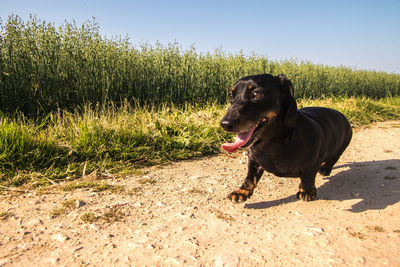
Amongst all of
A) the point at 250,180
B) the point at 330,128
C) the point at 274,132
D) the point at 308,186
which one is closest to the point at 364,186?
the point at 330,128

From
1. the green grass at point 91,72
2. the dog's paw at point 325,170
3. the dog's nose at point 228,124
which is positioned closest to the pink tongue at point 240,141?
the dog's nose at point 228,124

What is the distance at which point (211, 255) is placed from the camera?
1879 millimetres

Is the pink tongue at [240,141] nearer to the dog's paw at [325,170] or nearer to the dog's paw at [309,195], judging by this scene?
the dog's paw at [309,195]

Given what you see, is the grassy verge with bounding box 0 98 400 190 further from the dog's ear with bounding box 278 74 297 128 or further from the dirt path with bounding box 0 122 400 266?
the dog's ear with bounding box 278 74 297 128

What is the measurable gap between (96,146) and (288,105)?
2593 millimetres

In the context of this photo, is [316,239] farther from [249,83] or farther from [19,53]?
[19,53]

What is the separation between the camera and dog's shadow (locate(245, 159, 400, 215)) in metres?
2.72

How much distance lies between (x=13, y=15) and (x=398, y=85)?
59.3 feet

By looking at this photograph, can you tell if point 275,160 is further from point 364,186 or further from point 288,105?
point 364,186

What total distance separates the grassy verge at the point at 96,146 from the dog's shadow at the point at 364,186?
176 cm

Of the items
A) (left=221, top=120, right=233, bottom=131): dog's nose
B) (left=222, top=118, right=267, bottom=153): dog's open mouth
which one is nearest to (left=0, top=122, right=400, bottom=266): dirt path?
(left=222, top=118, right=267, bottom=153): dog's open mouth

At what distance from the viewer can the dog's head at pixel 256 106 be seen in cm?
211

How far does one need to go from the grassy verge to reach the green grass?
1.56 m

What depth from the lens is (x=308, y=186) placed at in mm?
2646
